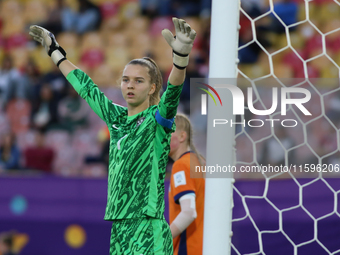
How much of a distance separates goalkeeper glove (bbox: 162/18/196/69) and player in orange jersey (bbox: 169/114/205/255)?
1.17 metres

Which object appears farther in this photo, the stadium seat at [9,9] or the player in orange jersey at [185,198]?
the stadium seat at [9,9]

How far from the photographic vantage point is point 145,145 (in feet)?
7.23

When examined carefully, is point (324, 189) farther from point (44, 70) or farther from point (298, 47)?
point (44, 70)

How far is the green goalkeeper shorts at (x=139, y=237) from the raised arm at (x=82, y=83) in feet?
1.78

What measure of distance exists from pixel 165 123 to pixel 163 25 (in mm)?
5309

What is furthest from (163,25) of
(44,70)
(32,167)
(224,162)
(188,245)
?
(224,162)

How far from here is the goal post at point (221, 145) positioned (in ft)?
7.47

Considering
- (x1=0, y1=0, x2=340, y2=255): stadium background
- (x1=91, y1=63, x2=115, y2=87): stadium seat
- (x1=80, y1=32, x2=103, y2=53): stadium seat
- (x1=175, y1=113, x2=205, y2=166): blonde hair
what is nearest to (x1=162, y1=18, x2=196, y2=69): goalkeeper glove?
(x1=175, y1=113, x2=205, y2=166): blonde hair

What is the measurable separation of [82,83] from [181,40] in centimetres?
74

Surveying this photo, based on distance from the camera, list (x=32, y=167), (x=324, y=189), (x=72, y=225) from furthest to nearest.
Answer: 1. (x=32, y=167)
2. (x=72, y=225)
3. (x=324, y=189)

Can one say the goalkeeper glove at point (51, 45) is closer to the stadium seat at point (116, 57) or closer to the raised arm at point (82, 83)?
the raised arm at point (82, 83)

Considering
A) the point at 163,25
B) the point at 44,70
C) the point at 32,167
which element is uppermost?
the point at 163,25

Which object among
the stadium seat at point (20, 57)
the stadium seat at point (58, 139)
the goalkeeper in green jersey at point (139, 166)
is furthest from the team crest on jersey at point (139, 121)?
the stadium seat at point (20, 57)

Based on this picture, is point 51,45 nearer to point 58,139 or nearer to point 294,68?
point 58,139
